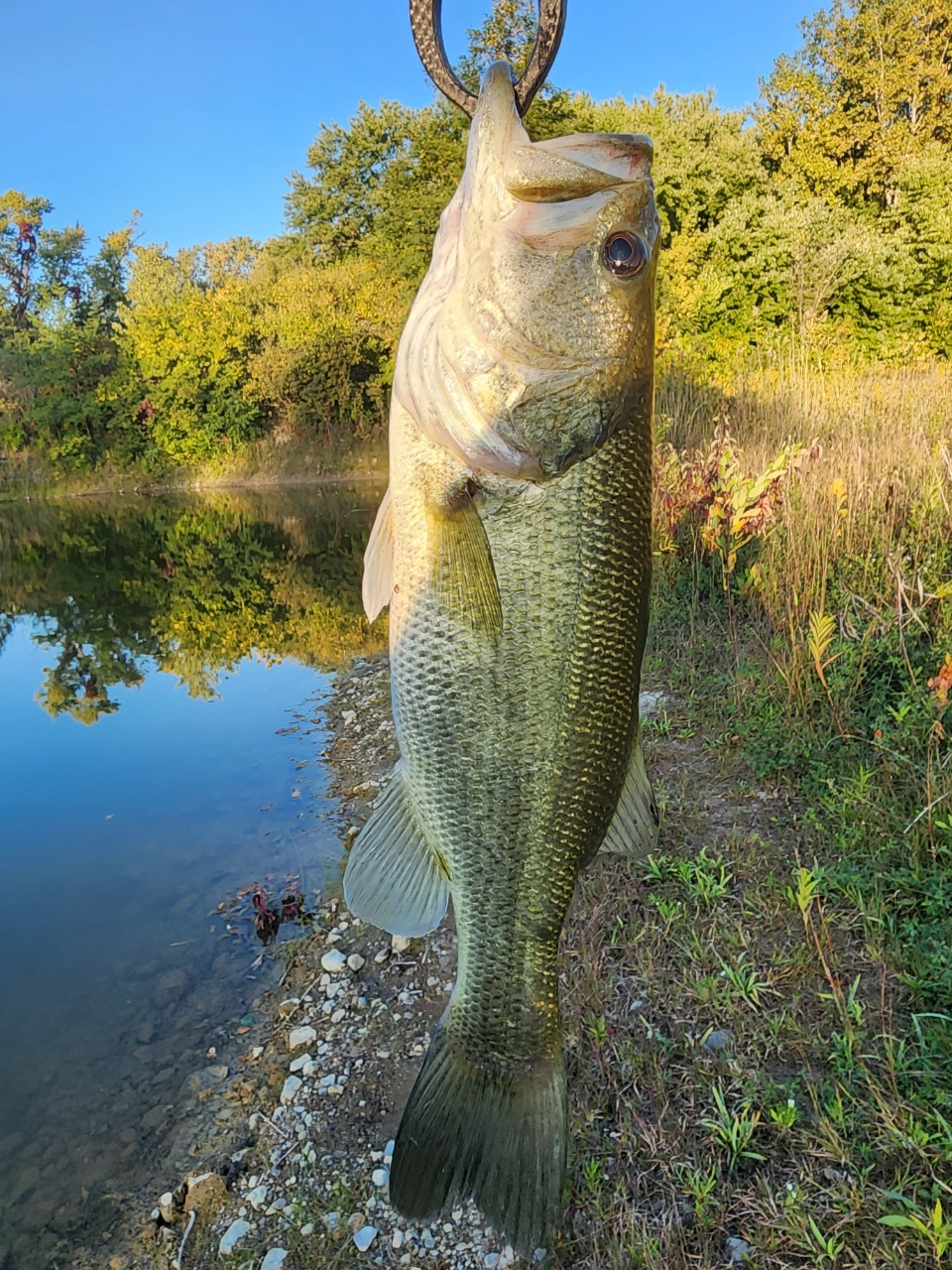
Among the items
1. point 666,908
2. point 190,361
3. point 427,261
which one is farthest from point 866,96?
point 666,908

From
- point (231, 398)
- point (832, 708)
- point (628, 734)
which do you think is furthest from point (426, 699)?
point (231, 398)

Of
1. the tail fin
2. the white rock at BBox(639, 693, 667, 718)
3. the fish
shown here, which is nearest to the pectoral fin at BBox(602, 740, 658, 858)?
the fish

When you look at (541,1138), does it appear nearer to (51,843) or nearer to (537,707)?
(537,707)

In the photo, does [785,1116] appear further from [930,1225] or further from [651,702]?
[651,702]

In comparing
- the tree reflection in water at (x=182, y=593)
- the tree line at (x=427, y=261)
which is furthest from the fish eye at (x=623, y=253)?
the tree line at (x=427, y=261)

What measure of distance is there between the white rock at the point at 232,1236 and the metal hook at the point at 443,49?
12.2ft

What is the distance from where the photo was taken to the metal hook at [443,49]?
1374 millimetres

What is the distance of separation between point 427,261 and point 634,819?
2871 centimetres

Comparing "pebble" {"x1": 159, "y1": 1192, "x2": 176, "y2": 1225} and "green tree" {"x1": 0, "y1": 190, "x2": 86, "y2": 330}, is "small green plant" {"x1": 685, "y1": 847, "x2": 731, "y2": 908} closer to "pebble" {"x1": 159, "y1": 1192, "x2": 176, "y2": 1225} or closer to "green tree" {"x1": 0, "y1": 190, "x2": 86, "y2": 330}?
"pebble" {"x1": 159, "y1": 1192, "x2": 176, "y2": 1225}

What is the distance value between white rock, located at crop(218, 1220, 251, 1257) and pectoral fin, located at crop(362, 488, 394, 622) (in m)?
2.71

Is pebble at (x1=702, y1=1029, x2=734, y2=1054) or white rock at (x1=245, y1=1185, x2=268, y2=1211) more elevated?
pebble at (x1=702, y1=1029, x2=734, y2=1054)

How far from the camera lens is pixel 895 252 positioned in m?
19.8

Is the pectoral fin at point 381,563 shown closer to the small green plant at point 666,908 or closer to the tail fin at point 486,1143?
the tail fin at point 486,1143

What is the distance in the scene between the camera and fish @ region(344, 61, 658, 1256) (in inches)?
58.6
